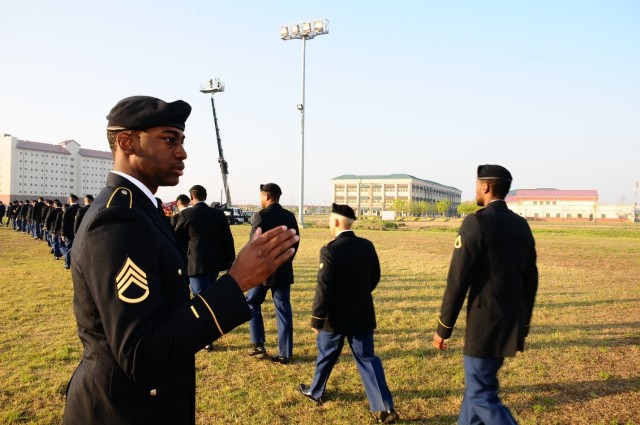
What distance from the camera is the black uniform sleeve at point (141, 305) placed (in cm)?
144

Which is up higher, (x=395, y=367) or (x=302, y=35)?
(x=302, y=35)

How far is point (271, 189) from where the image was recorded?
22.2 feet

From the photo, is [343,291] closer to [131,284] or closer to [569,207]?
[131,284]

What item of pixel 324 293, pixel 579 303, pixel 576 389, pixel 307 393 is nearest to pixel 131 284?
pixel 324 293

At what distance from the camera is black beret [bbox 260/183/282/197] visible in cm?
678

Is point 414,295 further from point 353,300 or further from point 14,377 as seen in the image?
point 14,377

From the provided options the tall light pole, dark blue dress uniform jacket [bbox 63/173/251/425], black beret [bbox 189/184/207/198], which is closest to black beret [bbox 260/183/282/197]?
black beret [bbox 189/184/207/198]

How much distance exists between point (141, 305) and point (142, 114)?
80 cm

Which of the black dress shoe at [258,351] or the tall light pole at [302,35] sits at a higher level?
the tall light pole at [302,35]

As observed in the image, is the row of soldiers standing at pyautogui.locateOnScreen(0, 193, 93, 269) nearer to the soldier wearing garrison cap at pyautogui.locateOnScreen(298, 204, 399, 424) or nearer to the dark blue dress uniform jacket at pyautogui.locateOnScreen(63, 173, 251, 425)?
the soldier wearing garrison cap at pyautogui.locateOnScreen(298, 204, 399, 424)

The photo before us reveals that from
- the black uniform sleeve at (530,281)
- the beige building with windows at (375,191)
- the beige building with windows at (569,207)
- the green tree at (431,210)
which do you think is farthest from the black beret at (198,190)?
the beige building with windows at (375,191)

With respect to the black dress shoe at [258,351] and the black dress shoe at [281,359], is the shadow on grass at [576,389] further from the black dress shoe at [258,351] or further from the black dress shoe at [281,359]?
the black dress shoe at [258,351]

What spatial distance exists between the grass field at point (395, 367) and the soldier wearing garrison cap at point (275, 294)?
25cm

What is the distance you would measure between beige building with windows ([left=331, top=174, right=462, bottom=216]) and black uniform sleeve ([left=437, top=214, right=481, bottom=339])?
129 meters
